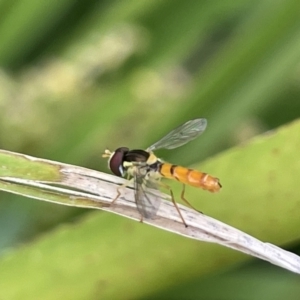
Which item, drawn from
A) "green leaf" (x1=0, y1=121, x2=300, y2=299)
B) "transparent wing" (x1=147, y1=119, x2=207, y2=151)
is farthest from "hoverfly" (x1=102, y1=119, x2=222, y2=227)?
"green leaf" (x1=0, y1=121, x2=300, y2=299)

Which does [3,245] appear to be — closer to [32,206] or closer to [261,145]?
[32,206]

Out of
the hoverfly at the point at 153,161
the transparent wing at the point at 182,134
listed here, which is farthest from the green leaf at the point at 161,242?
the transparent wing at the point at 182,134

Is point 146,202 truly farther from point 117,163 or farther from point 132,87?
point 132,87

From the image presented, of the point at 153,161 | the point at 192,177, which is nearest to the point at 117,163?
the point at 153,161

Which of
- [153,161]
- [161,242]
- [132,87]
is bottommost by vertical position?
[161,242]

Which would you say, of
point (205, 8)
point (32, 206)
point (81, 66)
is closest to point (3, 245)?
point (32, 206)
